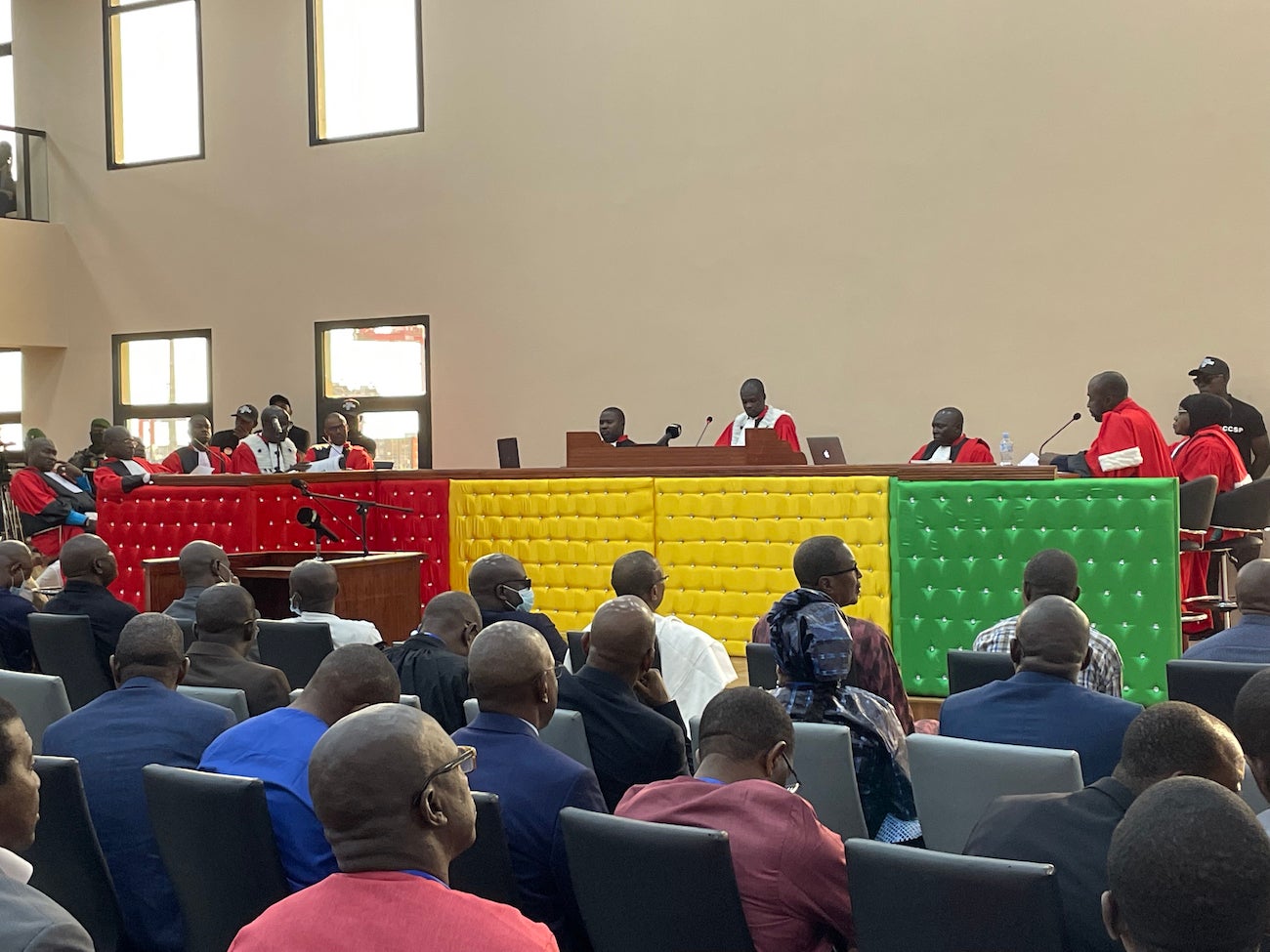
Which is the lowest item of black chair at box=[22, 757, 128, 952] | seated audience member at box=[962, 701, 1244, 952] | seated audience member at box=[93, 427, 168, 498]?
black chair at box=[22, 757, 128, 952]

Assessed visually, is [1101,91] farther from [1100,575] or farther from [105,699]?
[105,699]

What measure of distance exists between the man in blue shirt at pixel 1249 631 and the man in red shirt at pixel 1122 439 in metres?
3.41

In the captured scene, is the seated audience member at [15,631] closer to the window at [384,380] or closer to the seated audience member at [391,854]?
the seated audience member at [391,854]

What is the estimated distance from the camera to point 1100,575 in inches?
242

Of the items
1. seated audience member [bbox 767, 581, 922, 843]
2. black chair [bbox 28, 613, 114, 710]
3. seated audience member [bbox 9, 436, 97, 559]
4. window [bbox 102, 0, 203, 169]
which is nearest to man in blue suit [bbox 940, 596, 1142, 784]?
seated audience member [bbox 767, 581, 922, 843]

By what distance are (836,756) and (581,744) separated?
0.58 metres

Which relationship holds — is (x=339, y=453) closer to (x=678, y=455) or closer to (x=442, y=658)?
(x=678, y=455)

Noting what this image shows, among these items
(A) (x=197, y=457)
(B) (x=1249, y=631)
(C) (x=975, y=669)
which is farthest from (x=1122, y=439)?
(A) (x=197, y=457)

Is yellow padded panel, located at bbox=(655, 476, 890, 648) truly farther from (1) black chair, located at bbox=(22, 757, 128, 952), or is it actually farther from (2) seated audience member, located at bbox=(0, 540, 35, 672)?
(1) black chair, located at bbox=(22, 757, 128, 952)

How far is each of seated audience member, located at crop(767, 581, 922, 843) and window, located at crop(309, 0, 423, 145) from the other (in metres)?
9.15

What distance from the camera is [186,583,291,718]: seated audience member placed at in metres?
4.07

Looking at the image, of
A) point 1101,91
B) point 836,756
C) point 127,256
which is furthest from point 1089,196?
point 127,256

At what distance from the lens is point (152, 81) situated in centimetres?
1292

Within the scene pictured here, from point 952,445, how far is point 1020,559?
240cm
